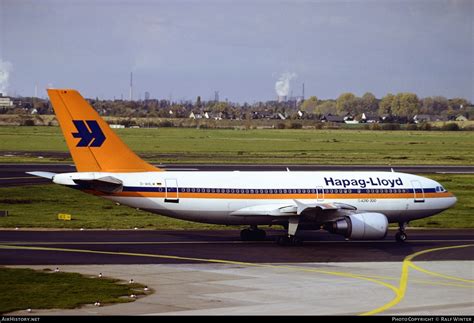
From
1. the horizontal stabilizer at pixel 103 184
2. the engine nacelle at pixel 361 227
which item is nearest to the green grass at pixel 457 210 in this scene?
the engine nacelle at pixel 361 227

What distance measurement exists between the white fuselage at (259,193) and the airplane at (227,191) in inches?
2.2

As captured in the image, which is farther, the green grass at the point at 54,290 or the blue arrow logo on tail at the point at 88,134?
the blue arrow logo on tail at the point at 88,134

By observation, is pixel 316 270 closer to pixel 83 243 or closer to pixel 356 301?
pixel 356 301

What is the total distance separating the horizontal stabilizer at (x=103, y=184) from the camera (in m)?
51.5

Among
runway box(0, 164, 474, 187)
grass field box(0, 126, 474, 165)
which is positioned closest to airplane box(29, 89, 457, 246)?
runway box(0, 164, 474, 187)

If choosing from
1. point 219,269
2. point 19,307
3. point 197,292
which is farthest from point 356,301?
point 19,307

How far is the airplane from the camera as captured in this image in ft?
172

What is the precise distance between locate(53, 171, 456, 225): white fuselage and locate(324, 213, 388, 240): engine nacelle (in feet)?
9.49

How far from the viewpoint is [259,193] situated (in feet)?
180

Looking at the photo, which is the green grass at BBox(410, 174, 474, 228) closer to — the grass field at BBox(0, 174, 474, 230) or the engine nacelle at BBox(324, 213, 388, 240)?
the grass field at BBox(0, 174, 474, 230)

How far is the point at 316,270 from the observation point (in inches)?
1742

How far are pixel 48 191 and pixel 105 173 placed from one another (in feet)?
94.9

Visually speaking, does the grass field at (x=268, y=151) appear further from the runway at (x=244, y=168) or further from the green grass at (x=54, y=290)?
the green grass at (x=54, y=290)

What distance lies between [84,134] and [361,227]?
54.3ft
